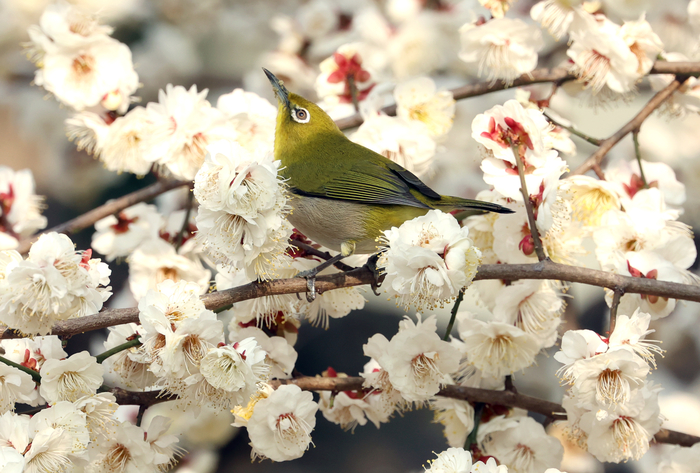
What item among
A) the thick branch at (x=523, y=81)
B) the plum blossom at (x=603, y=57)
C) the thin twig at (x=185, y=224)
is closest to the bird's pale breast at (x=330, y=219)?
the thin twig at (x=185, y=224)

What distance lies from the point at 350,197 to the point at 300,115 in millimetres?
224

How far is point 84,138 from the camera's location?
3.83ft

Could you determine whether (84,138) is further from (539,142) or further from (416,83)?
(539,142)

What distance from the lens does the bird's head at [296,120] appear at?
1.04 metres

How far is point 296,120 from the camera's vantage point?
1048mm

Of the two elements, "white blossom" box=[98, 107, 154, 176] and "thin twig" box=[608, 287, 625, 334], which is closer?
"thin twig" box=[608, 287, 625, 334]

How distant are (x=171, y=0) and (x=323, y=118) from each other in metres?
1.01

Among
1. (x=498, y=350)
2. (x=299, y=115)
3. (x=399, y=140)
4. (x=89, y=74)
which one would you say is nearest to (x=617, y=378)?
(x=498, y=350)

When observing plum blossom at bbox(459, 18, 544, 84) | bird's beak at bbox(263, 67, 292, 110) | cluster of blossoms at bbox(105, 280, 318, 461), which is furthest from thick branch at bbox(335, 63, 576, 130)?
cluster of blossoms at bbox(105, 280, 318, 461)

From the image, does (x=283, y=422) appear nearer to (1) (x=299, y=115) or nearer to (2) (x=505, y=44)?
(1) (x=299, y=115)

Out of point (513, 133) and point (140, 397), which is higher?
point (513, 133)

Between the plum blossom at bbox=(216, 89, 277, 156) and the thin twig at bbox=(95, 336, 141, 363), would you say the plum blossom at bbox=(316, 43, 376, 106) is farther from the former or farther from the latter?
the thin twig at bbox=(95, 336, 141, 363)

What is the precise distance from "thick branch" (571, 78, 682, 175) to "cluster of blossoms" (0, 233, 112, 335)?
0.80m

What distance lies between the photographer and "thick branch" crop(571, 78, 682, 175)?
1.01 meters
